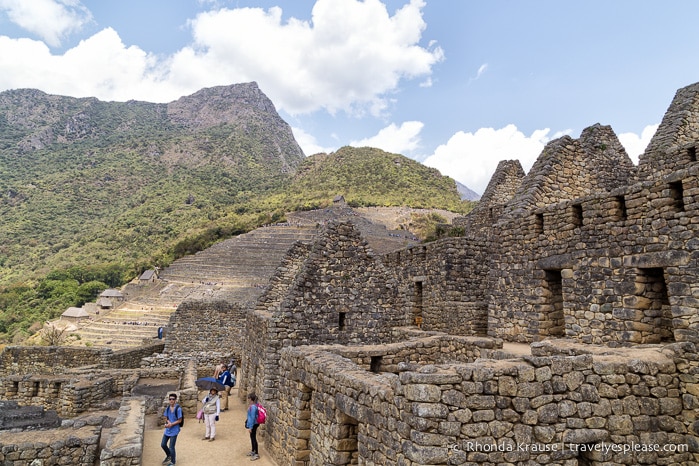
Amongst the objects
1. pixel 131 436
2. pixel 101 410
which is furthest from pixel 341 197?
pixel 131 436

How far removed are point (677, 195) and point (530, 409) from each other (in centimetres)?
339

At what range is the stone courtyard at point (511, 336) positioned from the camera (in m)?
3.29

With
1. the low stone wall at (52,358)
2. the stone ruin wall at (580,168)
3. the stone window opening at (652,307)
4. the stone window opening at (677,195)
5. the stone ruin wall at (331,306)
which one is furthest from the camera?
the low stone wall at (52,358)

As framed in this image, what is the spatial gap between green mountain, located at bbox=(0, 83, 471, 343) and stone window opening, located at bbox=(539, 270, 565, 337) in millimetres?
42646

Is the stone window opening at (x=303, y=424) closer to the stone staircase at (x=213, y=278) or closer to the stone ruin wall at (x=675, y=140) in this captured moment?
the stone ruin wall at (x=675, y=140)

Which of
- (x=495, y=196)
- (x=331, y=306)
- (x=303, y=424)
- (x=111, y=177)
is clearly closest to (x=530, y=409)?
(x=303, y=424)

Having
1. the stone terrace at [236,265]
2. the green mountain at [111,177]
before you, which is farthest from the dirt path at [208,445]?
the green mountain at [111,177]

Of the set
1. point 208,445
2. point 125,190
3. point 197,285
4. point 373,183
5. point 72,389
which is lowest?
point 72,389

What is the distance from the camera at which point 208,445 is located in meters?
8.53

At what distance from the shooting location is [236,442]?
27.7 ft

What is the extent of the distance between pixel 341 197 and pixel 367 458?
77114mm

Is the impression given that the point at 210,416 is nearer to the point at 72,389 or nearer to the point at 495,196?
the point at 72,389

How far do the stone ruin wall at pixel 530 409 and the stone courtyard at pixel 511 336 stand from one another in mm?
14

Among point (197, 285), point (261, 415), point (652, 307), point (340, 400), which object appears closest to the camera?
point (340, 400)
